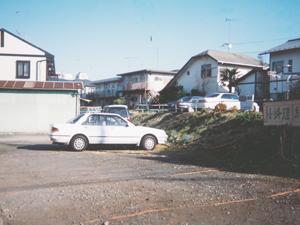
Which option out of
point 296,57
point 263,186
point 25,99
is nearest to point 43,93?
point 25,99

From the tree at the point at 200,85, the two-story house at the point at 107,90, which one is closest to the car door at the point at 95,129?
the tree at the point at 200,85

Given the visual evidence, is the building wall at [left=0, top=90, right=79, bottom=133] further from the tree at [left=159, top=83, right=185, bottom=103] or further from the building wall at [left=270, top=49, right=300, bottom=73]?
the building wall at [left=270, top=49, right=300, bottom=73]

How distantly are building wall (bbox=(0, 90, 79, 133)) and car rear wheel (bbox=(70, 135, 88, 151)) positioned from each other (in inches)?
331

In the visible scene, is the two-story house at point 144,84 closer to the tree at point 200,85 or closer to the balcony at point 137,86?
the balcony at point 137,86

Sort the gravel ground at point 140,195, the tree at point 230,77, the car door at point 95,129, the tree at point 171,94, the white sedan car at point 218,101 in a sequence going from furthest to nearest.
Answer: the tree at point 171,94
the tree at point 230,77
the white sedan car at point 218,101
the car door at point 95,129
the gravel ground at point 140,195

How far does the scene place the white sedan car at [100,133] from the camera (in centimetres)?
1110

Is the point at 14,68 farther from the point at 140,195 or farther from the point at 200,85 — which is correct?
the point at 140,195

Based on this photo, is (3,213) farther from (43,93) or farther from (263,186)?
(43,93)

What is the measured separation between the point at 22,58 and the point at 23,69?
0.99 m

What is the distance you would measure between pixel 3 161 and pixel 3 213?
4.77 m

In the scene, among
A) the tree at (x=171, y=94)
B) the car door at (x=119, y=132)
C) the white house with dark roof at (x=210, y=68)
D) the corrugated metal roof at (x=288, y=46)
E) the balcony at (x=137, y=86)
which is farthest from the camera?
the balcony at (x=137, y=86)

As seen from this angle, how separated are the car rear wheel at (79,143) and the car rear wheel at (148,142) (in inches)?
91.1

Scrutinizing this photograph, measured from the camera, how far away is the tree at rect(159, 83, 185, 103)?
34250 mm

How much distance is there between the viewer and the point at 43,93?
752 inches
